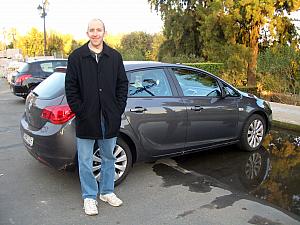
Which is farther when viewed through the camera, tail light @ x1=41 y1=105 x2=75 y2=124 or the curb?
the curb

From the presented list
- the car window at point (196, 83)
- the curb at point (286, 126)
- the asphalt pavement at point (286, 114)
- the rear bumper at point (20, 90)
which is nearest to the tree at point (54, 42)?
the rear bumper at point (20, 90)

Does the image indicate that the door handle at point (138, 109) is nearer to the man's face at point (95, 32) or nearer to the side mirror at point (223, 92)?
the man's face at point (95, 32)

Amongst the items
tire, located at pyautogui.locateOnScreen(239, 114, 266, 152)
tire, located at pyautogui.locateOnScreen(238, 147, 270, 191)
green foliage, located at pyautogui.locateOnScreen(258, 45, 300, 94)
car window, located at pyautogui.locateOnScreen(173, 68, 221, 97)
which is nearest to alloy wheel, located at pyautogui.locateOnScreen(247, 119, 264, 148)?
tire, located at pyautogui.locateOnScreen(239, 114, 266, 152)

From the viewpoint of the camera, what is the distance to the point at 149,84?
15.7 feet

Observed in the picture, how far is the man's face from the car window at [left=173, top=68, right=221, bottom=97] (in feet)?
6.00

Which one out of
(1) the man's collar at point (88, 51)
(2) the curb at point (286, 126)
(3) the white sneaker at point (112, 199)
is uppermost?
(1) the man's collar at point (88, 51)

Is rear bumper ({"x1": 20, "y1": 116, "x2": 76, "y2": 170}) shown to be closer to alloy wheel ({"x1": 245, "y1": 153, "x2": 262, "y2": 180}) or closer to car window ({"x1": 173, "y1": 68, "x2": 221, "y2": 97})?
car window ({"x1": 173, "y1": 68, "x2": 221, "y2": 97})

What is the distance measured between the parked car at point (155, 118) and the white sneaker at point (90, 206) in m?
0.55

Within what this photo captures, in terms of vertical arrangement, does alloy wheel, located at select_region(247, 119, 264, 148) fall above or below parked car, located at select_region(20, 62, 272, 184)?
below

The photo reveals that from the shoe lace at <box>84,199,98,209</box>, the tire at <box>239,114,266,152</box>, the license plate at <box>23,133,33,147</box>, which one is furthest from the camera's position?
the tire at <box>239,114,266,152</box>

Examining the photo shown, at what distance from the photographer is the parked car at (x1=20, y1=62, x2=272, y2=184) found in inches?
163

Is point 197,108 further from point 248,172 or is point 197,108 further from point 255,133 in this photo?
point 255,133

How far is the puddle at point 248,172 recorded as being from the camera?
4367 millimetres

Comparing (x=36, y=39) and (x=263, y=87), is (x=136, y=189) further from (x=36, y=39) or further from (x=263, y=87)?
(x=36, y=39)
